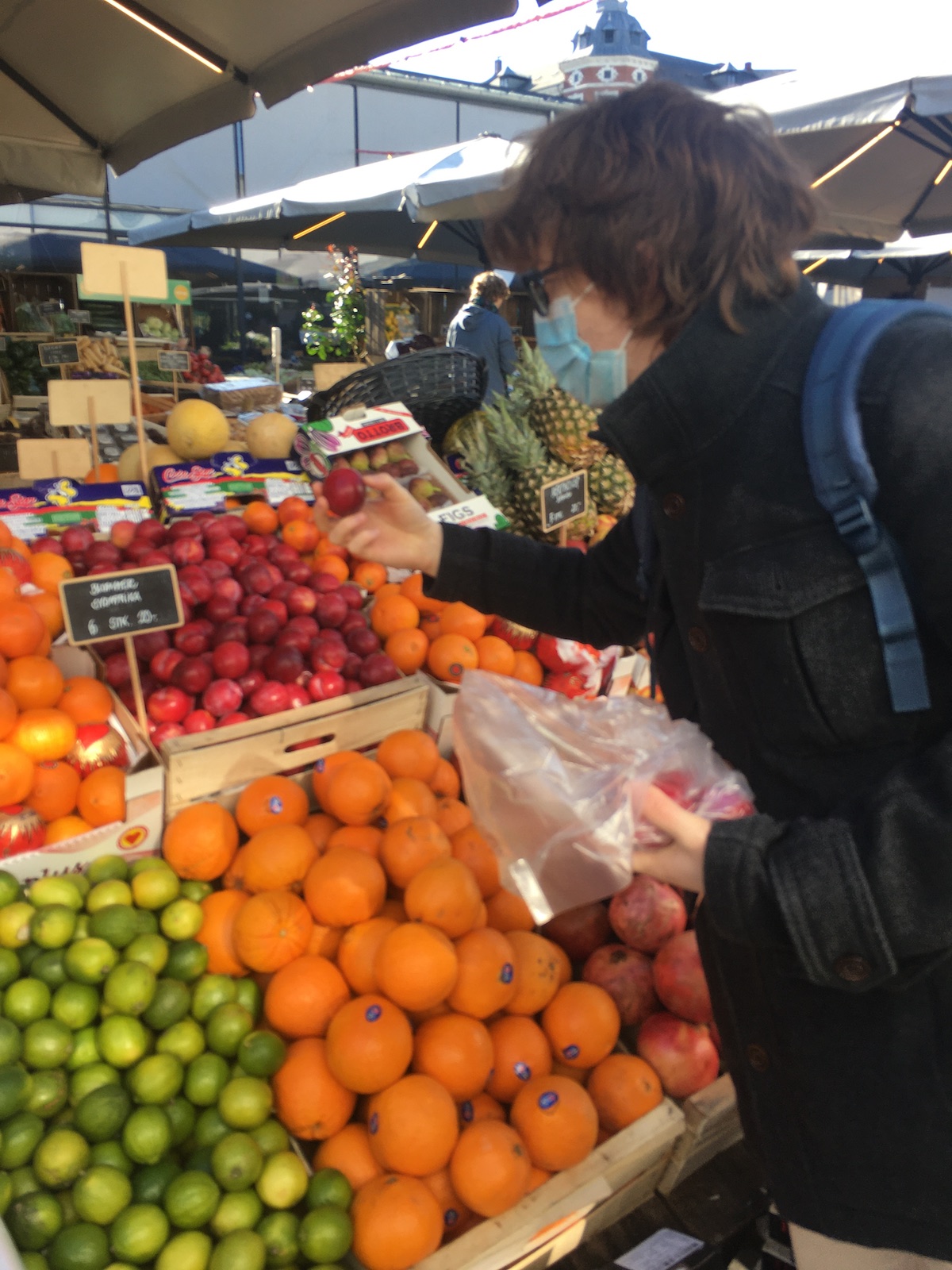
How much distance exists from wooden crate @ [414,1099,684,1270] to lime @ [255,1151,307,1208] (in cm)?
25

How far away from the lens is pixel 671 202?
98 cm

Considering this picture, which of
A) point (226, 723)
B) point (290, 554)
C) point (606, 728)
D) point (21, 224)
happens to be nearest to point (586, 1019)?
point (606, 728)

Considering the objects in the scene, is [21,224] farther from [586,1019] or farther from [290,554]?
[586,1019]

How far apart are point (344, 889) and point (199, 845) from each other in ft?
1.38

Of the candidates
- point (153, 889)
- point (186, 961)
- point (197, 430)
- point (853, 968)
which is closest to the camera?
point (853, 968)

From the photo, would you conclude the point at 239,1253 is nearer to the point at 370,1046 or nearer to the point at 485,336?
the point at 370,1046

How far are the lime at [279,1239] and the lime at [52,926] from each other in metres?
0.69

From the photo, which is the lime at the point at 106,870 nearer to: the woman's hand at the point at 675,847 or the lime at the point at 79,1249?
the lime at the point at 79,1249

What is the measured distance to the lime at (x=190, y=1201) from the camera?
1354mm

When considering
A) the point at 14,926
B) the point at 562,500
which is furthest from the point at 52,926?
the point at 562,500

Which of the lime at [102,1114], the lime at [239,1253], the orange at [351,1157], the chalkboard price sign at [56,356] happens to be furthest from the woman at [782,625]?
the chalkboard price sign at [56,356]

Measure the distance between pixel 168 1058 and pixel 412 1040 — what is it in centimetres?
48

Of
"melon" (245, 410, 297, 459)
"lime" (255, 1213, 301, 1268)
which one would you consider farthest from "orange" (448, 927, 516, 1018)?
"melon" (245, 410, 297, 459)

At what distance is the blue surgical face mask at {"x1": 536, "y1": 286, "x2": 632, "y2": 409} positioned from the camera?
1154 mm
